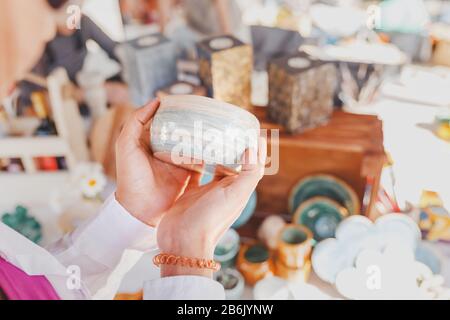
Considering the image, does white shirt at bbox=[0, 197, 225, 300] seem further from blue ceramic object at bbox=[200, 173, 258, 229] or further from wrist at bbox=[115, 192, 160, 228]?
blue ceramic object at bbox=[200, 173, 258, 229]

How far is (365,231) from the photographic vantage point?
841 millimetres

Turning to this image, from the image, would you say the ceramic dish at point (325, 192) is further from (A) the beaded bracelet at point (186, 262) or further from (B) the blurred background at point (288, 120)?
(A) the beaded bracelet at point (186, 262)

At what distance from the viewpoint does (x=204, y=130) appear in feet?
1.88

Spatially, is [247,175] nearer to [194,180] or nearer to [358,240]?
[194,180]

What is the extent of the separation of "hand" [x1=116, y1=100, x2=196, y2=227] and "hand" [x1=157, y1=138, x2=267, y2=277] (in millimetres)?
64

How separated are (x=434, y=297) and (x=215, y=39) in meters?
0.59

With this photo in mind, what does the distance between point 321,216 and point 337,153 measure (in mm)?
118

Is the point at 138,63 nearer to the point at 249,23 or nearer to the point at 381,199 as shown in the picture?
the point at 249,23

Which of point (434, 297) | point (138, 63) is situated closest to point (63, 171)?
point (138, 63)

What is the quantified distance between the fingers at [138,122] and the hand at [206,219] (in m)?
0.11

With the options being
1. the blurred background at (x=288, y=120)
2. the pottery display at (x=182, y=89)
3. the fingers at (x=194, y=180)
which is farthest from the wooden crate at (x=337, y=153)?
the fingers at (x=194, y=180)

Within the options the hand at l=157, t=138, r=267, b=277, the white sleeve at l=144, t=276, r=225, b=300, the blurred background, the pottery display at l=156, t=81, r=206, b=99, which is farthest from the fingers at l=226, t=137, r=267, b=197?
the pottery display at l=156, t=81, r=206, b=99

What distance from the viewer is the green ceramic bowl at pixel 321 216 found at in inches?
36.0

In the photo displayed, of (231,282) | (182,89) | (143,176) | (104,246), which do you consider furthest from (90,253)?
(182,89)
